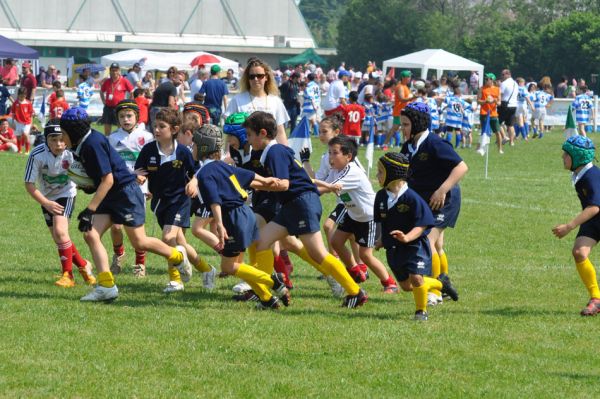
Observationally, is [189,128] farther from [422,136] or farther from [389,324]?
[389,324]

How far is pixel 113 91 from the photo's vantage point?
26219mm

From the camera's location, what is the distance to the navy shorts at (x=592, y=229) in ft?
30.8

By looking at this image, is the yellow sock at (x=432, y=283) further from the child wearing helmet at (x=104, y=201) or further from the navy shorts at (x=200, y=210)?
the navy shorts at (x=200, y=210)

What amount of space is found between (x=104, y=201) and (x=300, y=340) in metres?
2.71

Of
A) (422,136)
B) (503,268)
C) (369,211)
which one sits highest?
(422,136)

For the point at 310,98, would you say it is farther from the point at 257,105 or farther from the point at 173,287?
the point at 173,287

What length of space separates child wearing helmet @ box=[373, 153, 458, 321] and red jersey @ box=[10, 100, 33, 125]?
18.3m

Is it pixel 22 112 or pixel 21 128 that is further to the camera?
pixel 21 128

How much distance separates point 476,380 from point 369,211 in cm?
337

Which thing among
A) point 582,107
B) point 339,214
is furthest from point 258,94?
point 582,107

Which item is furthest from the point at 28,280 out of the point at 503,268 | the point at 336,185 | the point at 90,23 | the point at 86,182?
the point at 90,23

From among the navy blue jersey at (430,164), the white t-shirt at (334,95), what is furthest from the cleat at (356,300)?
the white t-shirt at (334,95)

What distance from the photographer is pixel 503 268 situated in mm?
12195

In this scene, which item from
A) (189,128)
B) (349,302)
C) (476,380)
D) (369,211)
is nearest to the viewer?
(476,380)
